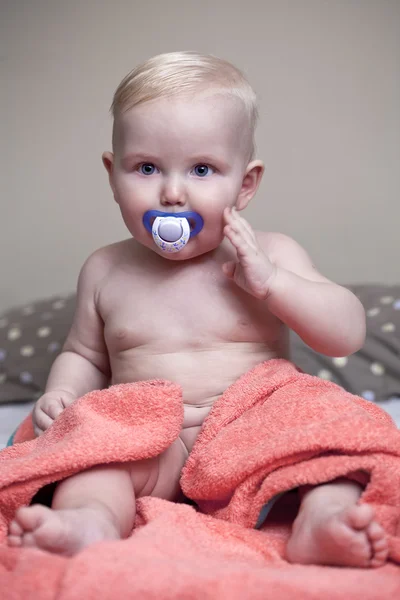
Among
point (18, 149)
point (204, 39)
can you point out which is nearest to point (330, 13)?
point (204, 39)

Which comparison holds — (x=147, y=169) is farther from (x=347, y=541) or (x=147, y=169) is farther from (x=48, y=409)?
(x=347, y=541)

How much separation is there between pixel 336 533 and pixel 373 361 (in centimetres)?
87

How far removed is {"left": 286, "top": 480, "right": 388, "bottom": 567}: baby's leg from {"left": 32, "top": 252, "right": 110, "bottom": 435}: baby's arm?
1.61 feet

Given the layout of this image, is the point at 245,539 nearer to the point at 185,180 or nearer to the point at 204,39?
the point at 185,180

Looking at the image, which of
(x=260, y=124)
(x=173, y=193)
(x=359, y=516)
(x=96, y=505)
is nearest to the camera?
(x=359, y=516)

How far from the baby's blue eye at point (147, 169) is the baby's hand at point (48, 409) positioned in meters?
0.35

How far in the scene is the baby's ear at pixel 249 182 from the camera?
1.11 m

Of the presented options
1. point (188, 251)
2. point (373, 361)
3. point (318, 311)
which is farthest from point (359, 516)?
point (373, 361)

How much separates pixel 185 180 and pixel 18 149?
3.74 ft

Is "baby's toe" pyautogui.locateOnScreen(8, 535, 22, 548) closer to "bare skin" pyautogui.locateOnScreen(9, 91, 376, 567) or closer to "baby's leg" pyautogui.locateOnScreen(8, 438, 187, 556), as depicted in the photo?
"baby's leg" pyautogui.locateOnScreen(8, 438, 187, 556)

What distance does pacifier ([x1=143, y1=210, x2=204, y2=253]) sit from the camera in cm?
101

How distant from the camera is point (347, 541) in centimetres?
68

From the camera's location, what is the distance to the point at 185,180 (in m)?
1.01

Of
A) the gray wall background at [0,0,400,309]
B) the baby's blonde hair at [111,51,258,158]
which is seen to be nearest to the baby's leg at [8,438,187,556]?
the baby's blonde hair at [111,51,258,158]
